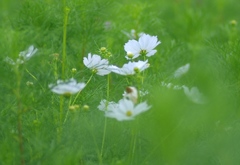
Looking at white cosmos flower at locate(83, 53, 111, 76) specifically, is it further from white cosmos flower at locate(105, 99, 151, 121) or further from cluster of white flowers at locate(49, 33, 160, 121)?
white cosmos flower at locate(105, 99, 151, 121)

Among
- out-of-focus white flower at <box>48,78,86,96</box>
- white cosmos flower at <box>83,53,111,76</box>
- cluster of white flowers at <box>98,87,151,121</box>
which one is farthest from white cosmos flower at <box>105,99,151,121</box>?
white cosmos flower at <box>83,53,111,76</box>

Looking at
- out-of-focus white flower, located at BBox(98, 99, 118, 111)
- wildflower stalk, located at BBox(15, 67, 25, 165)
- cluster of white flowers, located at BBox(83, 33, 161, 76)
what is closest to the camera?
wildflower stalk, located at BBox(15, 67, 25, 165)

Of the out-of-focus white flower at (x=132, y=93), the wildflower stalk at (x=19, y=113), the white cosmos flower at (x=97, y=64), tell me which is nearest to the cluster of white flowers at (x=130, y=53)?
the white cosmos flower at (x=97, y=64)

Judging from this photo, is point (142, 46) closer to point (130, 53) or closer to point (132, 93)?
point (130, 53)

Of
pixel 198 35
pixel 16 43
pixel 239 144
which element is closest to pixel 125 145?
pixel 239 144

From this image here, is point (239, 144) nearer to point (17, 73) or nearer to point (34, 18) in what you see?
point (17, 73)

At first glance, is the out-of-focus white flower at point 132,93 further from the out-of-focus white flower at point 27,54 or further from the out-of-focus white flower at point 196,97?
the out-of-focus white flower at point 27,54

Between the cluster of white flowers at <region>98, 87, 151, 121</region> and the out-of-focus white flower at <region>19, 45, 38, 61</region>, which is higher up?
the out-of-focus white flower at <region>19, 45, 38, 61</region>

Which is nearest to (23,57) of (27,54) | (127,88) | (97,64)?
(27,54)

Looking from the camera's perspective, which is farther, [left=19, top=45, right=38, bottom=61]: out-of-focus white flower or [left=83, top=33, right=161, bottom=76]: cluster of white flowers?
[left=83, top=33, right=161, bottom=76]: cluster of white flowers
